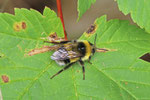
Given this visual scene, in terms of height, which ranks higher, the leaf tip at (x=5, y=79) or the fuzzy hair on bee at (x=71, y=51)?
the fuzzy hair on bee at (x=71, y=51)

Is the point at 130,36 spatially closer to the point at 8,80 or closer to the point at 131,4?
the point at 131,4

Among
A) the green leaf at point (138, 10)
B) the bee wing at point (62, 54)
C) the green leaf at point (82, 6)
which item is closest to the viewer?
the green leaf at point (82, 6)

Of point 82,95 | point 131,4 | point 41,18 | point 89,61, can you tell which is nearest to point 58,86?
point 82,95

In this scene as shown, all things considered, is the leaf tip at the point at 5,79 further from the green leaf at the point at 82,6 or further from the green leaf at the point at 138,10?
the green leaf at the point at 138,10

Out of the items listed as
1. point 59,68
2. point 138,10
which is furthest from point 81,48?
point 138,10

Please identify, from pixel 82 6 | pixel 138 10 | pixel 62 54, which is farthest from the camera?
pixel 62 54

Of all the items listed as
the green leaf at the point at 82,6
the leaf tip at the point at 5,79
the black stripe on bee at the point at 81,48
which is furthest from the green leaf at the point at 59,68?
the green leaf at the point at 82,6

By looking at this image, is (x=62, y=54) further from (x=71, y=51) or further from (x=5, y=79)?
(x=5, y=79)
